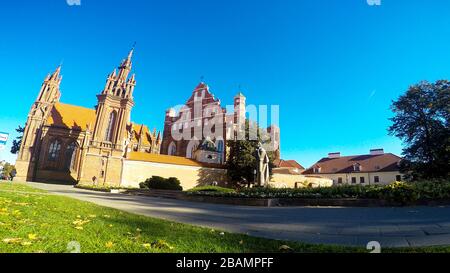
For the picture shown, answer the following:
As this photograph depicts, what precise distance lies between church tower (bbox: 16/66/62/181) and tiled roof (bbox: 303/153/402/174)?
56.0m

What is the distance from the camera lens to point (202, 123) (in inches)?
2114

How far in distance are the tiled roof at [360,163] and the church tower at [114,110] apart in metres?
42.2

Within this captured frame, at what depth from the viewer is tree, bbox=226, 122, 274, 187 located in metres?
39.5

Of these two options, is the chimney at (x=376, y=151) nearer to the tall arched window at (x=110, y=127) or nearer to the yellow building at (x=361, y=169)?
the yellow building at (x=361, y=169)

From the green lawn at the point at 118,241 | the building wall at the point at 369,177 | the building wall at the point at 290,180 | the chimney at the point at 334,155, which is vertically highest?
the chimney at the point at 334,155

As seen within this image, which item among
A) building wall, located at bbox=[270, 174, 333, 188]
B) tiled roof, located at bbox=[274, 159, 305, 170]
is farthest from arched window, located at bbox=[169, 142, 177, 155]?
tiled roof, located at bbox=[274, 159, 305, 170]

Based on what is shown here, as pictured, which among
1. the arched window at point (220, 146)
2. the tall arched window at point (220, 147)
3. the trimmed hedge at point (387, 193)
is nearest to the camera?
the trimmed hedge at point (387, 193)

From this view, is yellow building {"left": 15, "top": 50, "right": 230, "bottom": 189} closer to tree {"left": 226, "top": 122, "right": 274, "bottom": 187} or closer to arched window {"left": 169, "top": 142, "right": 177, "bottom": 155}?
tree {"left": 226, "top": 122, "right": 274, "bottom": 187}

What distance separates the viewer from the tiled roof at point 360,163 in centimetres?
5231

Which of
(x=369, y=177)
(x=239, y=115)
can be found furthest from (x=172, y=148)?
(x=369, y=177)

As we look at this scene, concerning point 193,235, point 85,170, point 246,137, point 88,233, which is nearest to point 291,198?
point 193,235

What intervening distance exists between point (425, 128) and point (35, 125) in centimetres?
6242

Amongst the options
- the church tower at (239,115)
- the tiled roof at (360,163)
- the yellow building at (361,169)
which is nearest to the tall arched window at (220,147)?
the church tower at (239,115)
